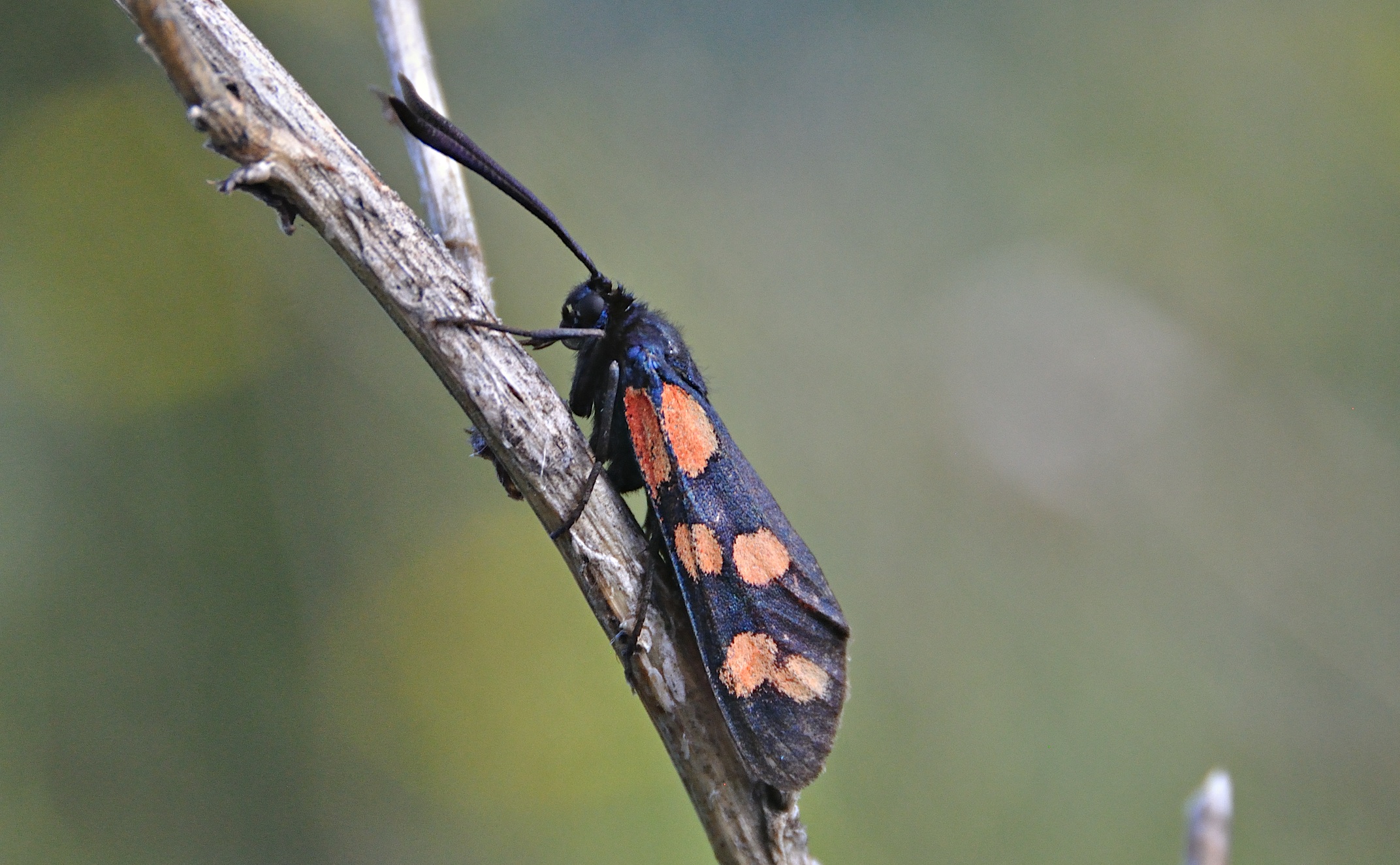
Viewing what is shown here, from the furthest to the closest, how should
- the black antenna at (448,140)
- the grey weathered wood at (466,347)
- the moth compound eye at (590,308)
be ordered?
the moth compound eye at (590,308), the black antenna at (448,140), the grey weathered wood at (466,347)

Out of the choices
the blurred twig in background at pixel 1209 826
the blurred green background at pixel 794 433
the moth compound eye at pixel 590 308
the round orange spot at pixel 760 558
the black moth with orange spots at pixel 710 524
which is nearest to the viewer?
the blurred twig in background at pixel 1209 826

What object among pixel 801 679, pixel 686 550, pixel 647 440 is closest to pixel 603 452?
pixel 647 440

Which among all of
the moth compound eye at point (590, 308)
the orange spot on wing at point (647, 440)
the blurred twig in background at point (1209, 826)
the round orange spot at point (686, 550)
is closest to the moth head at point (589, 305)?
the moth compound eye at point (590, 308)

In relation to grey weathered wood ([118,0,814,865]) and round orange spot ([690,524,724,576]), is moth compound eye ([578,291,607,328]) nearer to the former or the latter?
grey weathered wood ([118,0,814,865])

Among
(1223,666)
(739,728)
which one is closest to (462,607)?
(739,728)

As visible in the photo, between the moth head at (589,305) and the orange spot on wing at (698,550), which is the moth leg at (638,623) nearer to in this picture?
the orange spot on wing at (698,550)

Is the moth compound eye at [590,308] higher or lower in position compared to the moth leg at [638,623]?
higher

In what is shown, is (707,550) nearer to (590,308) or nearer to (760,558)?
(760,558)
